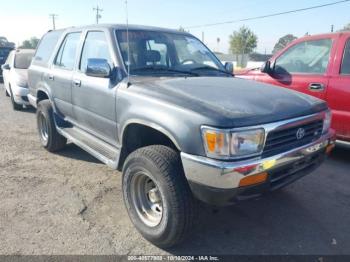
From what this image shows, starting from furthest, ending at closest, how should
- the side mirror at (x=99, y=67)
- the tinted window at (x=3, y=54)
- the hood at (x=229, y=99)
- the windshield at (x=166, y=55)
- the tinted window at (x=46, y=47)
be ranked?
the tinted window at (x=3, y=54) < the tinted window at (x=46, y=47) < the windshield at (x=166, y=55) < the side mirror at (x=99, y=67) < the hood at (x=229, y=99)

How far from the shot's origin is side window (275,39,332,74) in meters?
5.00

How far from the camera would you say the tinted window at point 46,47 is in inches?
206

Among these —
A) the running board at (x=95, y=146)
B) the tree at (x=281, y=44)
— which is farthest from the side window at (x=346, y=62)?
the running board at (x=95, y=146)

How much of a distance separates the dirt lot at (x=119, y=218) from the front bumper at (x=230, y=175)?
23.0 inches

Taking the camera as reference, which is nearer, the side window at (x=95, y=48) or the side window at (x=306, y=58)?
the side window at (x=95, y=48)

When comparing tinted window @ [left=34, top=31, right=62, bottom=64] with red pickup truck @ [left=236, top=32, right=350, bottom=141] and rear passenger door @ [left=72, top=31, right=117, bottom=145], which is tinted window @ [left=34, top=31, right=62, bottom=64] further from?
red pickup truck @ [left=236, top=32, right=350, bottom=141]

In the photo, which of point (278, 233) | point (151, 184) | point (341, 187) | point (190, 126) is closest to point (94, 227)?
point (151, 184)

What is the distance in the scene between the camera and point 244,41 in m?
58.7

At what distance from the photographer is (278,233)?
3176 millimetres

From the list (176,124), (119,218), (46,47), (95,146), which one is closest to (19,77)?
(46,47)

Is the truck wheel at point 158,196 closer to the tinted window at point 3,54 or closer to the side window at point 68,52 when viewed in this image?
the side window at point 68,52

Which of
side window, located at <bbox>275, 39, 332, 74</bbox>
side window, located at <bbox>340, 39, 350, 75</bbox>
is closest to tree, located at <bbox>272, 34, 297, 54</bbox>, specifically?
side window, located at <bbox>275, 39, 332, 74</bbox>

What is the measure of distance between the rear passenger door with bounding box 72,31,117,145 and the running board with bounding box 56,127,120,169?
0.25 ft

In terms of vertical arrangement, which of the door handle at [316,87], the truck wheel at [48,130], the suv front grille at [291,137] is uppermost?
the door handle at [316,87]
